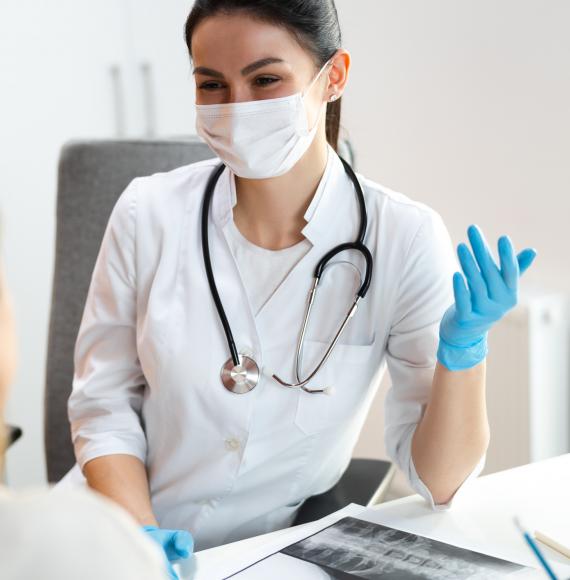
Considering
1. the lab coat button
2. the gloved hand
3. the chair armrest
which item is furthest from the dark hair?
the chair armrest

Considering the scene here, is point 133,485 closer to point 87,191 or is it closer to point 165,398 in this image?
point 165,398

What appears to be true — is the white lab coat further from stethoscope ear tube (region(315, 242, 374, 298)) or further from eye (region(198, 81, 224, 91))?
eye (region(198, 81, 224, 91))

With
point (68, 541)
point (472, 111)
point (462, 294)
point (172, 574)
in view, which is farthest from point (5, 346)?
point (472, 111)

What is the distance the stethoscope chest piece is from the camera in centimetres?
117

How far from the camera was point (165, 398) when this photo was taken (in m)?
1.22

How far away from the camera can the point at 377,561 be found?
88 cm

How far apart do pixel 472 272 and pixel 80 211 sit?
0.76 metres

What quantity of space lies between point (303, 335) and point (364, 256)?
0.13 metres

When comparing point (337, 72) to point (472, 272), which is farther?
point (337, 72)

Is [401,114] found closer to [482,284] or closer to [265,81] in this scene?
[265,81]

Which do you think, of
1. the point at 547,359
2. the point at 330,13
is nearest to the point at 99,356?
the point at 330,13

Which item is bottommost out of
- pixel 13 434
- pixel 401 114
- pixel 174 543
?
pixel 13 434

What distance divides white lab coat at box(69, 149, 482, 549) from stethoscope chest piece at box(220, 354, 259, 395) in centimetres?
1

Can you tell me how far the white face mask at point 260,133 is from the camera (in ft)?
3.74
